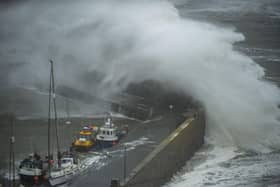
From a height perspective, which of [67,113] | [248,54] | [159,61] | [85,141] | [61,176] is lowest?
[61,176]

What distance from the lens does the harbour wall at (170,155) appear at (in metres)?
15.1

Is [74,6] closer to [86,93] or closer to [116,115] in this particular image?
[86,93]

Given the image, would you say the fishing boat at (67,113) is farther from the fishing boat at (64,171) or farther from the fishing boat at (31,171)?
the fishing boat at (31,171)

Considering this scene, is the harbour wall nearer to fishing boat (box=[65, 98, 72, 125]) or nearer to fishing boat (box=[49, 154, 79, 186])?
fishing boat (box=[49, 154, 79, 186])

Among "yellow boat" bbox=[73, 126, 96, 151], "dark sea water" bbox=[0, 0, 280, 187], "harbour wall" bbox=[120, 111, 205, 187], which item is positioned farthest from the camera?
"dark sea water" bbox=[0, 0, 280, 187]

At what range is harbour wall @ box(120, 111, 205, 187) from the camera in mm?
15105

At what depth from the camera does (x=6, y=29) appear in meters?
29.4

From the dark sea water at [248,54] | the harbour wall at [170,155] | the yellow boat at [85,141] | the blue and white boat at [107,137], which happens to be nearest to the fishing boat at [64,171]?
the harbour wall at [170,155]

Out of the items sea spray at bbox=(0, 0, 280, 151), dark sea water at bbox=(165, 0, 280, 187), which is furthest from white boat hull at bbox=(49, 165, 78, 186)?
sea spray at bbox=(0, 0, 280, 151)

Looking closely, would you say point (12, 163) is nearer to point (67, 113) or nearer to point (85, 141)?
point (85, 141)

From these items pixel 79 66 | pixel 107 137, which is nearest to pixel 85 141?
pixel 107 137

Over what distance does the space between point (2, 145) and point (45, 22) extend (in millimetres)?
11472

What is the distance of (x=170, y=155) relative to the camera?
17.0 m

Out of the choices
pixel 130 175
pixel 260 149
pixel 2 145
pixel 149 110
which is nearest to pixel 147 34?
pixel 149 110
